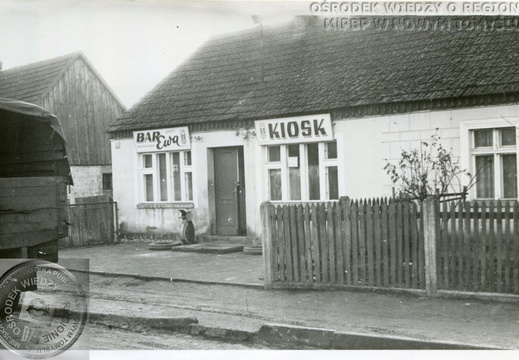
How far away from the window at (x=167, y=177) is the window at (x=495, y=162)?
25.0 feet

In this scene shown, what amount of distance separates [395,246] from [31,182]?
505 centimetres

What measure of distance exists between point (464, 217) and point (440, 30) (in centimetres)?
648

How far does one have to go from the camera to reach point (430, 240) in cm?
830

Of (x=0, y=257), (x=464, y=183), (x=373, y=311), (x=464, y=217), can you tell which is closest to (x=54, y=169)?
(x=0, y=257)

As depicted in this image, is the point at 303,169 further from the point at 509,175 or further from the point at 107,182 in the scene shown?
the point at 107,182

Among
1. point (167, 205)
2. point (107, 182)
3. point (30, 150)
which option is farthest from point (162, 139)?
point (30, 150)

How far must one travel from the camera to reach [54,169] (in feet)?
30.3

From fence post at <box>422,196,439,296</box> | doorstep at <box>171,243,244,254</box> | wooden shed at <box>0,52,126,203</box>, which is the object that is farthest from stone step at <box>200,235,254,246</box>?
fence post at <box>422,196,439,296</box>

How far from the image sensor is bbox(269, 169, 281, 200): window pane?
14.7 metres

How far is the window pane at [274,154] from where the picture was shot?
14664 mm

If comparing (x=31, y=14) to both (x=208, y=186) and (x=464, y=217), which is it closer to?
(x=464, y=217)

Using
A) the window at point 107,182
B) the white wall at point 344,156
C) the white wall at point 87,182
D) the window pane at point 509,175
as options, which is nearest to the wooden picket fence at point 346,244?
the window pane at point 509,175

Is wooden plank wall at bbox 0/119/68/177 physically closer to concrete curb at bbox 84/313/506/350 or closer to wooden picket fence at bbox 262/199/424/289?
concrete curb at bbox 84/313/506/350

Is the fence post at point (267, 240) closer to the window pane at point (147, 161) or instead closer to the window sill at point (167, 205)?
the window sill at point (167, 205)
